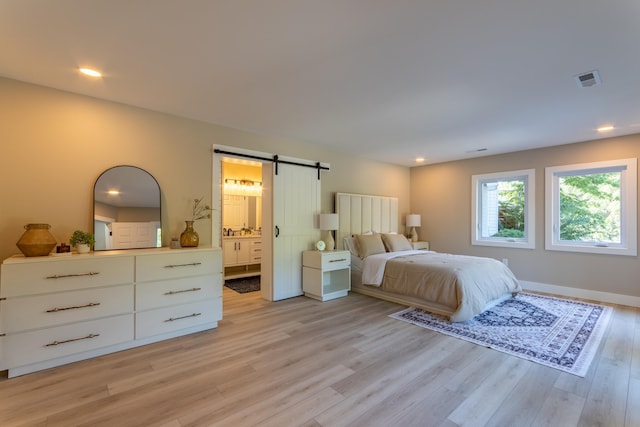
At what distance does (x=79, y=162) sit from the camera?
2943 millimetres

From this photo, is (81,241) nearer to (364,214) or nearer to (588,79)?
(364,214)

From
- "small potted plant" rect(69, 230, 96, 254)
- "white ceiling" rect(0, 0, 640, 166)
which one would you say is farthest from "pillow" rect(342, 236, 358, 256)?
"small potted plant" rect(69, 230, 96, 254)

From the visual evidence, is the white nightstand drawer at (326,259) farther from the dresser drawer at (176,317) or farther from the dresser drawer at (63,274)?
the dresser drawer at (63,274)

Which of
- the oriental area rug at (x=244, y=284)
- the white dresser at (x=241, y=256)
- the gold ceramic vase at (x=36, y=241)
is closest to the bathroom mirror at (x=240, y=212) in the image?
the white dresser at (x=241, y=256)

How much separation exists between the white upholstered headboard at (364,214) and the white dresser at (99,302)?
2469mm

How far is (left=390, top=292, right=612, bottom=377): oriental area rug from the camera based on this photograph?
263 centimetres

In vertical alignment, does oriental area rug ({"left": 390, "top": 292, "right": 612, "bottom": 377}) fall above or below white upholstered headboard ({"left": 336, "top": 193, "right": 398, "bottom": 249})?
below

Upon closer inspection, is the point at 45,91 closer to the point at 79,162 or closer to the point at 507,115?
the point at 79,162

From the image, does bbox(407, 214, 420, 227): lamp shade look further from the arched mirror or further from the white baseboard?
the arched mirror

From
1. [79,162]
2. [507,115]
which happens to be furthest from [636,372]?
[79,162]

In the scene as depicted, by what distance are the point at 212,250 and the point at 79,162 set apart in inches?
61.6

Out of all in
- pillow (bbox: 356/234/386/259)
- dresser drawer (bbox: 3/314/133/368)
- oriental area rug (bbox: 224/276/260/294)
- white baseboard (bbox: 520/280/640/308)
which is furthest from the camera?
oriental area rug (bbox: 224/276/260/294)

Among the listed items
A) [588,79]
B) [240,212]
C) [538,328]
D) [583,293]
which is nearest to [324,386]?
[538,328]

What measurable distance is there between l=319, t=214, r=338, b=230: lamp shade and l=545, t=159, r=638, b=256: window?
3.54 meters
